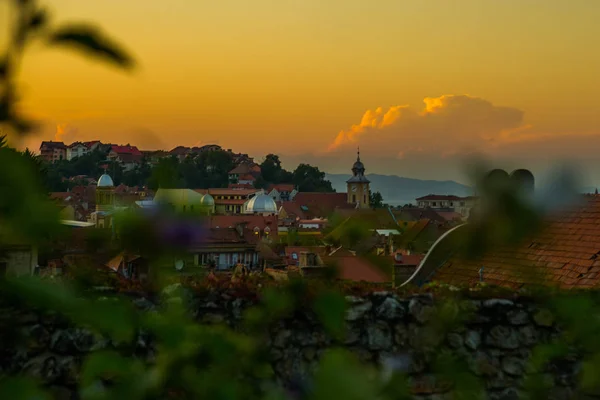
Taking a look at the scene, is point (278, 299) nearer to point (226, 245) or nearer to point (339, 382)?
point (226, 245)

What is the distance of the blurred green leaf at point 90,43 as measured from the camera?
0.58 meters

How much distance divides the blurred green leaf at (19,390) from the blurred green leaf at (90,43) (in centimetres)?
27

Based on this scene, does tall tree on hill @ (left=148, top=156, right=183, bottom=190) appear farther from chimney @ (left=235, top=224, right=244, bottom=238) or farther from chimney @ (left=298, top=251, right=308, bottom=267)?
chimney @ (left=298, top=251, right=308, bottom=267)

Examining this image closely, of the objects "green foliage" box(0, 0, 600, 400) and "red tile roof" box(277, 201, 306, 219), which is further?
"red tile roof" box(277, 201, 306, 219)

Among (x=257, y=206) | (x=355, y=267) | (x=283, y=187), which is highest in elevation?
(x=283, y=187)

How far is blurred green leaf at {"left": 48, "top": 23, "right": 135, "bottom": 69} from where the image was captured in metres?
0.58

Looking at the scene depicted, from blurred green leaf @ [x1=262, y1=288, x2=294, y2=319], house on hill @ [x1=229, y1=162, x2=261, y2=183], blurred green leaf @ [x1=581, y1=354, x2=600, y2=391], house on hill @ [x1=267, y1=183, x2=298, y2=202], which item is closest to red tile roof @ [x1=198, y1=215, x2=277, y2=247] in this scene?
blurred green leaf @ [x1=262, y1=288, x2=294, y2=319]

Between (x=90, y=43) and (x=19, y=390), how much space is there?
0.29 metres

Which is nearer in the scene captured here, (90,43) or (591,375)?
(90,43)

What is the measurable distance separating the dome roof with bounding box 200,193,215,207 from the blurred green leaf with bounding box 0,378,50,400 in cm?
44

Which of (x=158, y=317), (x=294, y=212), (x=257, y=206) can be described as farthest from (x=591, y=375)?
→ (x=294, y=212)

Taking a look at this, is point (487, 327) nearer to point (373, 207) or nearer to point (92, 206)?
point (373, 207)

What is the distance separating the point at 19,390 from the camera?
589 mm

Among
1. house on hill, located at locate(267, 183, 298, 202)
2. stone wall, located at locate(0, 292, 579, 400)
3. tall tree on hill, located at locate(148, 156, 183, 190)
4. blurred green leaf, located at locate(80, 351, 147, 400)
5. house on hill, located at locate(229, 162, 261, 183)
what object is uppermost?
house on hill, located at locate(267, 183, 298, 202)
